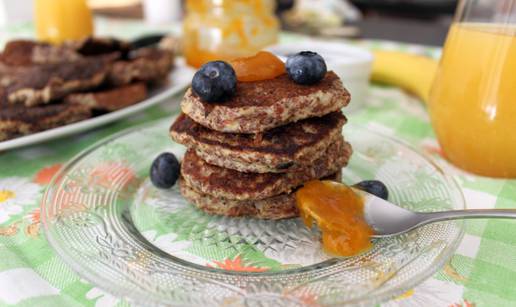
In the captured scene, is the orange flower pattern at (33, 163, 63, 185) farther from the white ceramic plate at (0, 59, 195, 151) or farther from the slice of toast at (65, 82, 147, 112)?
the slice of toast at (65, 82, 147, 112)

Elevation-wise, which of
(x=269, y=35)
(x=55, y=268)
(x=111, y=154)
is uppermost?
(x=269, y=35)

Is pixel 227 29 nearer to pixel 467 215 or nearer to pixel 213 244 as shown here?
pixel 213 244

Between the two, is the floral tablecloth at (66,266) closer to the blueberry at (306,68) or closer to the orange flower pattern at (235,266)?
the orange flower pattern at (235,266)

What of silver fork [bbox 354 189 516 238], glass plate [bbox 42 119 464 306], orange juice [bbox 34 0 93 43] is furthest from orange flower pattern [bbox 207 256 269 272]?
orange juice [bbox 34 0 93 43]

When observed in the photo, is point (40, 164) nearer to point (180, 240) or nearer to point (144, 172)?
point (144, 172)

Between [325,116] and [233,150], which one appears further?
[325,116]

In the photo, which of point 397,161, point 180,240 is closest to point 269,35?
point 397,161
